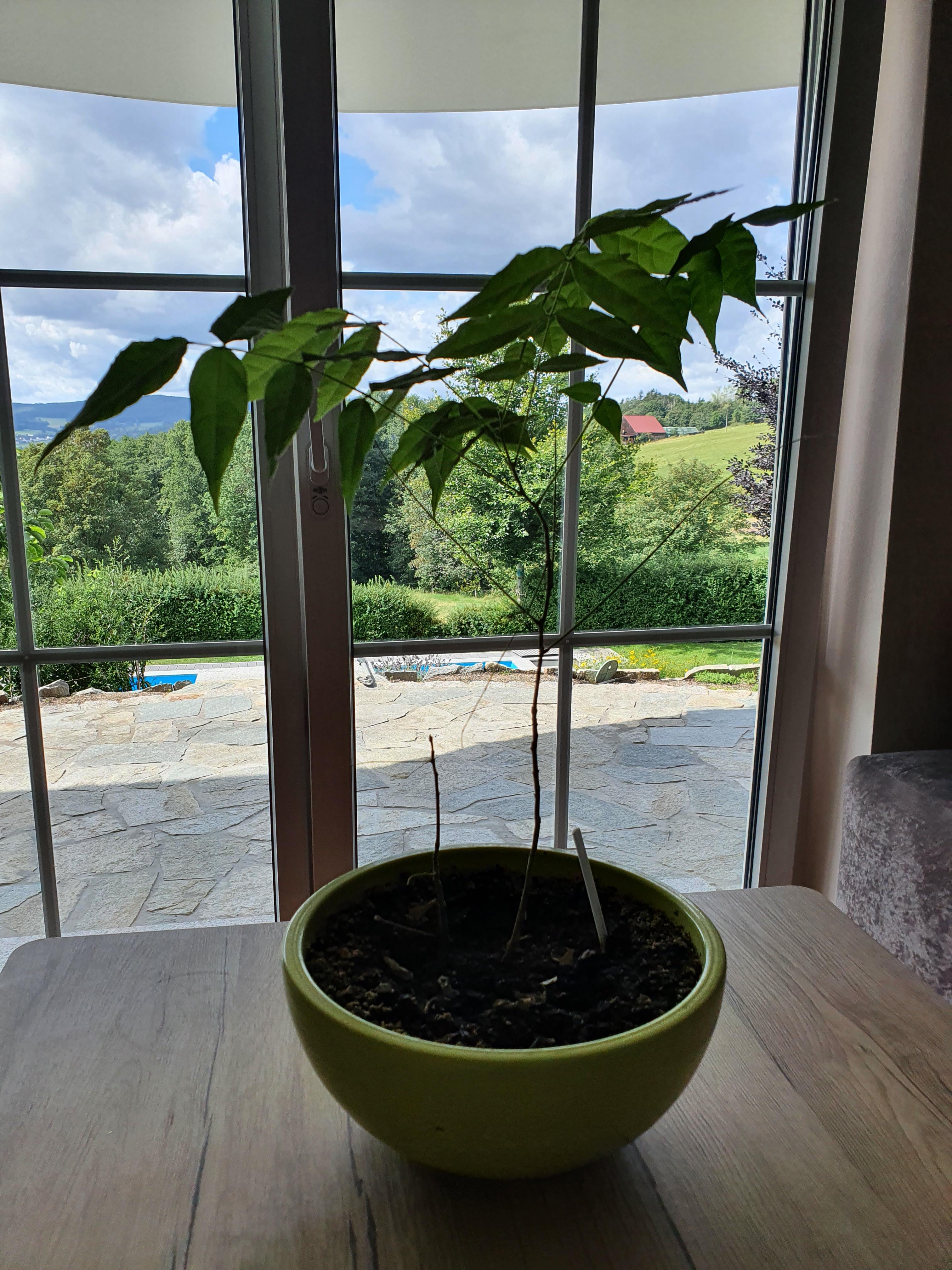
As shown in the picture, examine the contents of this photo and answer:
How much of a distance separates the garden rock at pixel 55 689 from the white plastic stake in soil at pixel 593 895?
4.21ft

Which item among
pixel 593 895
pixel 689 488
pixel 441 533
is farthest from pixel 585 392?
pixel 689 488

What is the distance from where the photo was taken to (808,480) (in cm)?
169

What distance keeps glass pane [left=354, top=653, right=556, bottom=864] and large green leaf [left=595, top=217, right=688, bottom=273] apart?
1215mm

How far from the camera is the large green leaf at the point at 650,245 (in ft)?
1.63

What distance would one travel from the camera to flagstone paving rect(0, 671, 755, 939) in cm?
162

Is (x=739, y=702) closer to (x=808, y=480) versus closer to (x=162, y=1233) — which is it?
(x=808, y=480)

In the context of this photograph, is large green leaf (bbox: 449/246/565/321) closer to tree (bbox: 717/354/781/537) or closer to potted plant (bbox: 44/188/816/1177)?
potted plant (bbox: 44/188/816/1177)

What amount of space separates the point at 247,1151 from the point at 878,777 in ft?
4.18

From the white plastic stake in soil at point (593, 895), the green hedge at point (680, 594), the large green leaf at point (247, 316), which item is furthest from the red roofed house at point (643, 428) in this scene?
the large green leaf at point (247, 316)

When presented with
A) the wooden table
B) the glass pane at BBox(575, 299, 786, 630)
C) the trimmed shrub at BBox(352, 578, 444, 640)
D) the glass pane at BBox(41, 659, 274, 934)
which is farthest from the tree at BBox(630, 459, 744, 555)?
the wooden table

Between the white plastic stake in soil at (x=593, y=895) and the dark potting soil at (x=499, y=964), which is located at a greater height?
the white plastic stake in soil at (x=593, y=895)

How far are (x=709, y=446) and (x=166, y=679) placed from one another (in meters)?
1.22

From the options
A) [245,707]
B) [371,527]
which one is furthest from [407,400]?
[245,707]

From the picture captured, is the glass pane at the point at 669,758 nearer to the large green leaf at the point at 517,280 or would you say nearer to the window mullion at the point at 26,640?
the window mullion at the point at 26,640
